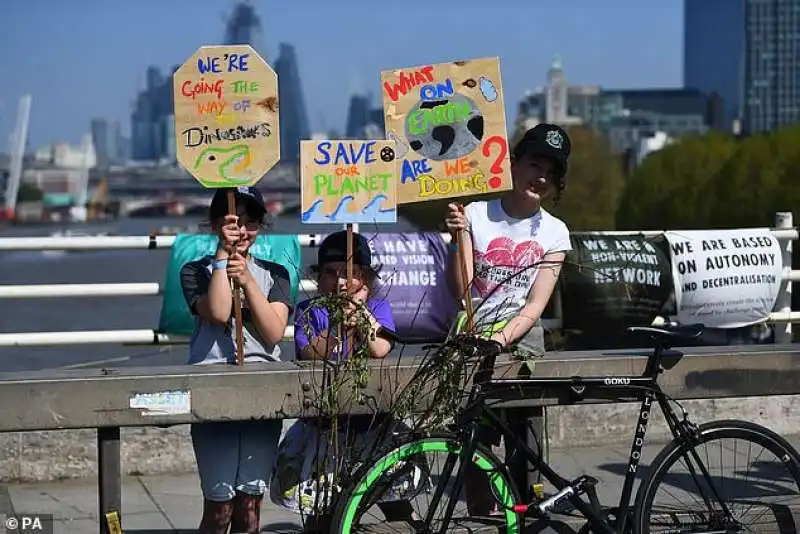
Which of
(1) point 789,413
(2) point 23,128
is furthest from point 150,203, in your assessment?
(1) point 789,413

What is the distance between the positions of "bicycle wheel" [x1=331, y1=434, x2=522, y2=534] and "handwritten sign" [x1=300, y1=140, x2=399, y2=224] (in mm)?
1007

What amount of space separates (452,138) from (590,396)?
1.27m

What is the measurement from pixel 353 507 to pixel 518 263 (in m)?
1.20

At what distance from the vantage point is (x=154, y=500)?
737 centimetres

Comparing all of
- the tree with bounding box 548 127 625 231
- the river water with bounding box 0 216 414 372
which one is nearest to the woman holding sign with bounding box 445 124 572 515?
the river water with bounding box 0 216 414 372

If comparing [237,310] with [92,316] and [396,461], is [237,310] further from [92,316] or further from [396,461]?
[92,316]

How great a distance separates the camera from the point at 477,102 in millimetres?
5777

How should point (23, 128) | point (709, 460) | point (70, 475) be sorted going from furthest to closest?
point (23, 128) → point (70, 475) → point (709, 460)

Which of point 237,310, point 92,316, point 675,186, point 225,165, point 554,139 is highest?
point 675,186

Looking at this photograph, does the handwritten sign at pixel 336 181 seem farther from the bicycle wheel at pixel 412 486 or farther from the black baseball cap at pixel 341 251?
the bicycle wheel at pixel 412 486

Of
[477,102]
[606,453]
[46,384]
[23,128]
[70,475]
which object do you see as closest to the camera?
[46,384]

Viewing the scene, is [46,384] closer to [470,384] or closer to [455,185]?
[470,384]

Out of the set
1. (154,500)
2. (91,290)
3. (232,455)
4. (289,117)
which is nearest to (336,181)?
(232,455)

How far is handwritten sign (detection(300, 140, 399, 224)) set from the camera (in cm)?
552
